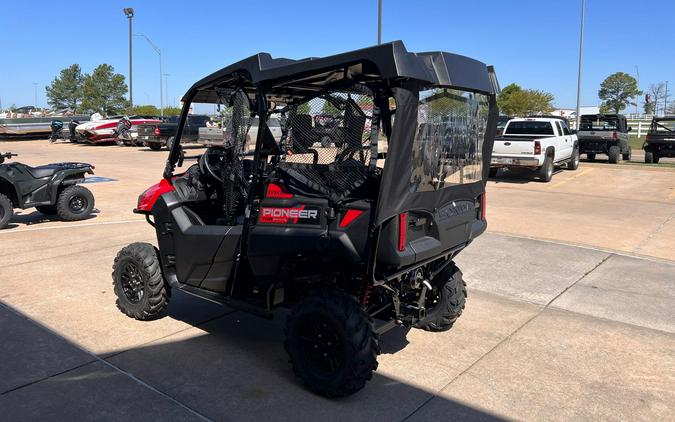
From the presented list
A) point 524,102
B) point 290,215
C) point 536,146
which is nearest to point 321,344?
point 290,215

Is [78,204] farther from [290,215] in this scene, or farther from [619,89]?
[619,89]

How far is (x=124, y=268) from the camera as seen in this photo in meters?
4.79

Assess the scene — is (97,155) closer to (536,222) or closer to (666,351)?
(536,222)

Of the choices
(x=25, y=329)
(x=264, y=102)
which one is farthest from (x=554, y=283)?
(x=25, y=329)

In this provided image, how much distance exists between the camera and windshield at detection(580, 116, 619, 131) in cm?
2131

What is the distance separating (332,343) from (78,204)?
721cm

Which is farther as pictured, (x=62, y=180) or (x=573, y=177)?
(x=573, y=177)

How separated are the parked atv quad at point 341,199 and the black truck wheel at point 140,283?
0.92 ft

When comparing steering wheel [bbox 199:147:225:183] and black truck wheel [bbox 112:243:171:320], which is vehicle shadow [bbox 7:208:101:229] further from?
steering wheel [bbox 199:147:225:183]

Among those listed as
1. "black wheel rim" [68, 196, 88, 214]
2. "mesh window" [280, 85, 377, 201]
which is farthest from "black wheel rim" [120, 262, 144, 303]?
"black wheel rim" [68, 196, 88, 214]

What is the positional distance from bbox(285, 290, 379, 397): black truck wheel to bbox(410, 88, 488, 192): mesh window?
0.87 meters

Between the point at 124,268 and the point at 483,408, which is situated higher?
the point at 124,268

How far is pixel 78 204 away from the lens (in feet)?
30.0

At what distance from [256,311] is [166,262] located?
1122mm
